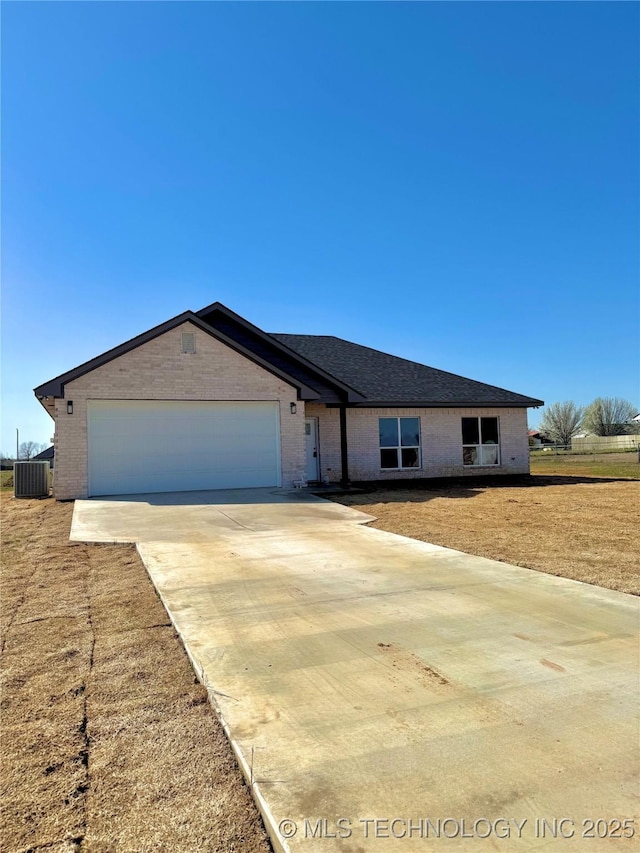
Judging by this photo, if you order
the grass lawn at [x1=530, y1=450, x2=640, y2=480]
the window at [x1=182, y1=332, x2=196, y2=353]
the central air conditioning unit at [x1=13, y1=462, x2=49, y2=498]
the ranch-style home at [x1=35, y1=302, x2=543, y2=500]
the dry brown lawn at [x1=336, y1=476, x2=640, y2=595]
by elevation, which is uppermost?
the window at [x1=182, y1=332, x2=196, y2=353]

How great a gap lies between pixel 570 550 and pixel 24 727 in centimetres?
700

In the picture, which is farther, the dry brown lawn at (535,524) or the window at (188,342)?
the window at (188,342)

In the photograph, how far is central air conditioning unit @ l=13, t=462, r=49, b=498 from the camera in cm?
1680

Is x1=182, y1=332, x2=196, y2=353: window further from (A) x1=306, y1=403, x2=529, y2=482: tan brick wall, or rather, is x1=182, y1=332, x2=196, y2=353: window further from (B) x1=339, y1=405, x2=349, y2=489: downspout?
(B) x1=339, y1=405, x2=349, y2=489: downspout

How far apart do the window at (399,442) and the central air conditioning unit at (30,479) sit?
10779 mm

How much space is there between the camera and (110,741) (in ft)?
10.2

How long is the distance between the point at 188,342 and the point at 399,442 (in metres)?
8.25

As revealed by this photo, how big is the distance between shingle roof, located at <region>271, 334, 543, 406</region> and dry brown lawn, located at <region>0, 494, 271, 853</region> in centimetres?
1463

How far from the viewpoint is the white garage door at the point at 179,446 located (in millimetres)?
15047

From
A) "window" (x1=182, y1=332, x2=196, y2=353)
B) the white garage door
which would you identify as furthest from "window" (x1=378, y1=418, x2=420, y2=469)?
"window" (x1=182, y1=332, x2=196, y2=353)

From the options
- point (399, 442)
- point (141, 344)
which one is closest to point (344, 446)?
point (399, 442)

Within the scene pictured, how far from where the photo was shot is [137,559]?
7.67 m

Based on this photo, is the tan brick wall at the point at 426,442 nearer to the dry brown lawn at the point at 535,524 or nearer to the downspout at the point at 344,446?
the downspout at the point at 344,446

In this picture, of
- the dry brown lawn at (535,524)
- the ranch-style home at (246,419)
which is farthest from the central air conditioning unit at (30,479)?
the dry brown lawn at (535,524)
